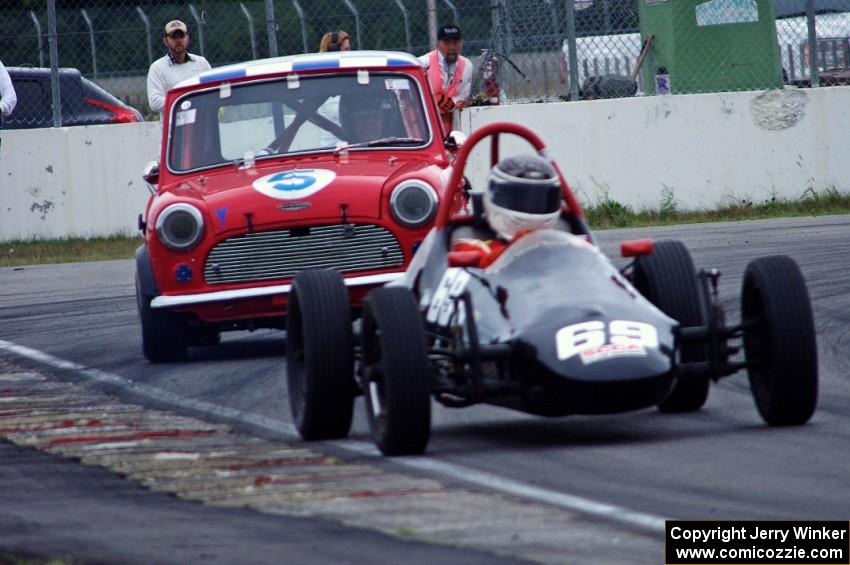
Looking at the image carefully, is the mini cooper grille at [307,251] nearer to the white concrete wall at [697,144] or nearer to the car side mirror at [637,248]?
the car side mirror at [637,248]

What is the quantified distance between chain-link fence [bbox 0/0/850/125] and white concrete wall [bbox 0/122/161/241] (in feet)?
3.34

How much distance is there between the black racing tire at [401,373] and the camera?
5773 millimetres

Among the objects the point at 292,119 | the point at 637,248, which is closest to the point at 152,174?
the point at 292,119

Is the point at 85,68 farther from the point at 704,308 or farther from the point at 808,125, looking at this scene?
the point at 704,308

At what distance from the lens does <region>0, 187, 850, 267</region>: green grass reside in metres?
15.8

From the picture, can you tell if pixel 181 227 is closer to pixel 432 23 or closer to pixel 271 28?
pixel 271 28

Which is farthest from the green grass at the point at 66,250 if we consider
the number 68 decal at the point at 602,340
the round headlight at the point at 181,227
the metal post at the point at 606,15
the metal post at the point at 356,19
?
the number 68 decal at the point at 602,340

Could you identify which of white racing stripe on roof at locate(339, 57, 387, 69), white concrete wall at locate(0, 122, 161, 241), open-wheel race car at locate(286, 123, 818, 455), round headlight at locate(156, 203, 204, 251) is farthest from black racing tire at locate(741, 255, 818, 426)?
white concrete wall at locate(0, 122, 161, 241)

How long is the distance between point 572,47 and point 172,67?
186 inches

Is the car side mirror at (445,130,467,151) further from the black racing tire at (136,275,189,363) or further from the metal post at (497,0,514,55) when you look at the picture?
the metal post at (497,0,514,55)

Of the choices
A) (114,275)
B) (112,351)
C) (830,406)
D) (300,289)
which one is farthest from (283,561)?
(114,275)

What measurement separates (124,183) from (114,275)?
2.55m

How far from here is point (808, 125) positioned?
1595 centimetres

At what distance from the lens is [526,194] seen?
652cm
